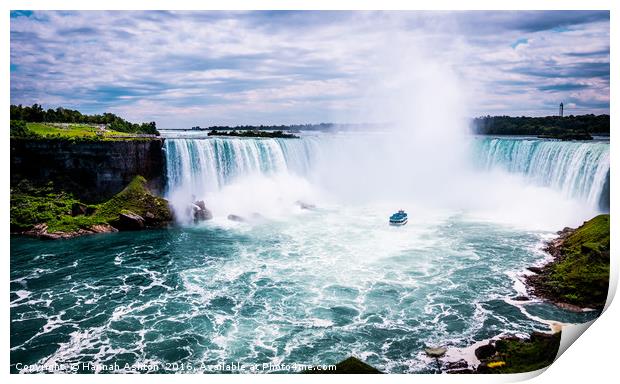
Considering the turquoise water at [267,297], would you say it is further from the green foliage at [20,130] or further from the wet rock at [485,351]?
the green foliage at [20,130]

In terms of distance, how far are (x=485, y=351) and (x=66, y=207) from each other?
50.5 feet

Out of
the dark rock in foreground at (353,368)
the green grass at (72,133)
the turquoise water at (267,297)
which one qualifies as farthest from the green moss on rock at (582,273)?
the green grass at (72,133)

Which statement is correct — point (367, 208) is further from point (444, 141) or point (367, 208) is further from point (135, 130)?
point (135, 130)

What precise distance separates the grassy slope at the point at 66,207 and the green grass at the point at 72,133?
76.9 inches

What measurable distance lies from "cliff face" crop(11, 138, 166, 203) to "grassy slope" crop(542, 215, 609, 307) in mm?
15611

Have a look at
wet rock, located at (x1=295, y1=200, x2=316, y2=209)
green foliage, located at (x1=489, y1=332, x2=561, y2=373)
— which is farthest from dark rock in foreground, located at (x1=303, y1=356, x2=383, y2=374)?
wet rock, located at (x1=295, y1=200, x2=316, y2=209)

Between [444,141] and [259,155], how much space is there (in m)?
9.89

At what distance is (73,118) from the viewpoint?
65.5ft

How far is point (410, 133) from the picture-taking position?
24.2 metres

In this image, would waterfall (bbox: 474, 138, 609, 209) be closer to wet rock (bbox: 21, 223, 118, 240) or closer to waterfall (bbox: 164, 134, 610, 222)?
waterfall (bbox: 164, 134, 610, 222)

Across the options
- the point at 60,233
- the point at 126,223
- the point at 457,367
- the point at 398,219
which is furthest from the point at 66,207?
the point at 457,367

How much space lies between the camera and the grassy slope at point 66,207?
16.3 m
